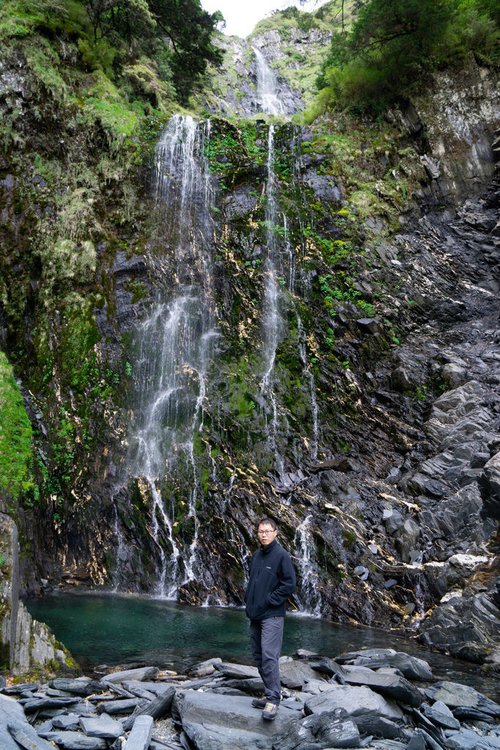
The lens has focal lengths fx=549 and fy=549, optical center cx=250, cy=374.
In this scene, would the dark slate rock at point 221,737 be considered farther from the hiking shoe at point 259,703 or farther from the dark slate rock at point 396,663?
the dark slate rock at point 396,663

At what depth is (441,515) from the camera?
10664 millimetres

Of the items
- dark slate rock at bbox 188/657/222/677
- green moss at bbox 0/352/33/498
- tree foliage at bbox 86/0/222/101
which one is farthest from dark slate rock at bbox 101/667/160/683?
tree foliage at bbox 86/0/222/101

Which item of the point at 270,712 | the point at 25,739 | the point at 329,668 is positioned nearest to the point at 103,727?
the point at 25,739

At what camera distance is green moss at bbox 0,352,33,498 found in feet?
37.0

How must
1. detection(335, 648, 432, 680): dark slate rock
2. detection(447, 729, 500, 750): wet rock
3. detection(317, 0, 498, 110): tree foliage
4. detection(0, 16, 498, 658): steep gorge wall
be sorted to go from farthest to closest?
detection(317, 0, 498, 110): tree foliage
detection(0, 16, 498, 658): steep gorge wall
detection(335, 648, 432, 680): dark slate rock
detection(447, 729, 500, 750): wet rock

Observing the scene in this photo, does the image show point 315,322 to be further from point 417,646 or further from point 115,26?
point 115,26

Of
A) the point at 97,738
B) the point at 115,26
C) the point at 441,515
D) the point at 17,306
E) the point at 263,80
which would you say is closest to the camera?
the point at 97,738

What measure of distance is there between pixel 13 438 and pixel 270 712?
30.3ft

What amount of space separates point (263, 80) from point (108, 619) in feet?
124

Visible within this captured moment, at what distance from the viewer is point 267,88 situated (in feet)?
123

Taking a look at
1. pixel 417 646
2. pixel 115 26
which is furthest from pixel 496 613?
pixel 115 26

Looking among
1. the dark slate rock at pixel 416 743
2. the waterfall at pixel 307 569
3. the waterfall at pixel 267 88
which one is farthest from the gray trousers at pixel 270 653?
the waterfall at pixel 267 88

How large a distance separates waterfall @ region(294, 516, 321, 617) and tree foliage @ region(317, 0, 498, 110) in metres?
15.8

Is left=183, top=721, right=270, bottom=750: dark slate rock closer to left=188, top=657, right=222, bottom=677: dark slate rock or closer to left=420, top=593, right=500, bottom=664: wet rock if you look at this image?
left=188, top=657, right=222, bottom=677: dark slate rock
